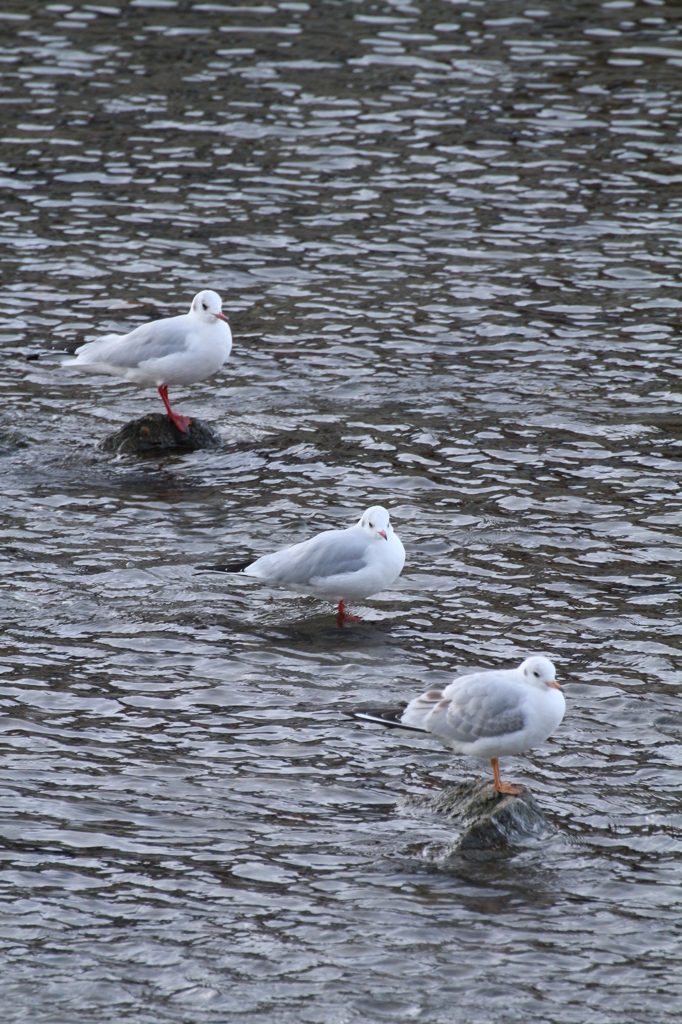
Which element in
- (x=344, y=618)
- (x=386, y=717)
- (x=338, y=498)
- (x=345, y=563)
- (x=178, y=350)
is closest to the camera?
(x=386, y=717)

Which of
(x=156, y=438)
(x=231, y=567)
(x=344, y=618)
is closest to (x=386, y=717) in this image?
(x=344, y=618)

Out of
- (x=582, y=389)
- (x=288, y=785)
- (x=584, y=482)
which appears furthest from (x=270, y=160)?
(x=288, y=785)

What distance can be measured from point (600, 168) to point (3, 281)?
25.6 feet

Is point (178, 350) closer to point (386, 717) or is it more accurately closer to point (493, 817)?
point (386, 717)

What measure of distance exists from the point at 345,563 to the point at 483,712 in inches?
92.3

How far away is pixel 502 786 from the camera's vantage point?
741 cm

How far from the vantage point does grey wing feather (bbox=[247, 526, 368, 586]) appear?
952 centimetres

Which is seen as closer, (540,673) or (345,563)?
(540,673)

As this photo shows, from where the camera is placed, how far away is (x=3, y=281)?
16.0m

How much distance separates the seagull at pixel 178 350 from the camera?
1243 cm

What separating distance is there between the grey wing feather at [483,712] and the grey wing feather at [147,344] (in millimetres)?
5848

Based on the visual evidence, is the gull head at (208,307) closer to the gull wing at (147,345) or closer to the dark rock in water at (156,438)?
the gull wing at (147,345)

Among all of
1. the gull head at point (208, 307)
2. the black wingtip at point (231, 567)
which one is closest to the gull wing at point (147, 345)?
the gull head at point (208, 307)

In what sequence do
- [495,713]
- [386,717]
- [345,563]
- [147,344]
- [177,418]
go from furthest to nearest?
[177,418]
[147,344]
[345,563]
[386,717]
[495,713]
